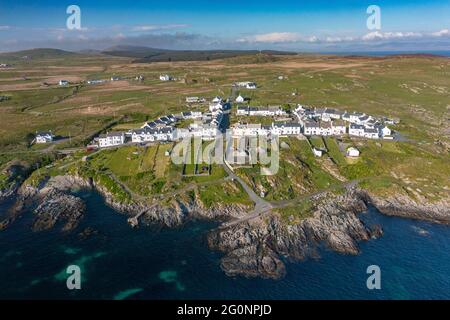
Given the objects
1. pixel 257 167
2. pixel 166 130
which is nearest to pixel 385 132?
pixel 257 167

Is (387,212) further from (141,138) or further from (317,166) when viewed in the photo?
(141,138)

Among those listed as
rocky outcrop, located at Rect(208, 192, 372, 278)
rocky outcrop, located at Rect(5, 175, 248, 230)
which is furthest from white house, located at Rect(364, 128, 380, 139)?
rocky outcrop, located at Rect(5, 175, 248, 230)

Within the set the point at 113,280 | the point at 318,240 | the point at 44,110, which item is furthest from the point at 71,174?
the point at 44,110

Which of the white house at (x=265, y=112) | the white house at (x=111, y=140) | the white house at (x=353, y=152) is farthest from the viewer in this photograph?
the white house at (x=265, y=112)

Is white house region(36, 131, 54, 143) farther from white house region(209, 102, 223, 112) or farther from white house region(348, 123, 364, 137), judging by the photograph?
white house region(348, 123, 364, 137)

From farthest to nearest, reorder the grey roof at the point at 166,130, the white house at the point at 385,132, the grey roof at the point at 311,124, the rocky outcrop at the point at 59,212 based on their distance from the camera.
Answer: the white house at the point at 385,132, the grey roof at the point at 311,124, the grey roof at the point at 166,130, the rocky outcrop at the point at 59,212

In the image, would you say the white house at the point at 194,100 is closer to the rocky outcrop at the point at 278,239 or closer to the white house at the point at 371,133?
the white house at the point at 371,133

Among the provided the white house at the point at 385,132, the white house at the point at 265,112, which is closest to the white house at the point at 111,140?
the white house at the point at 265,112

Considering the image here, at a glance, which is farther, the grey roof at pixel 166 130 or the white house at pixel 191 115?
the white house at pixel 191 115
